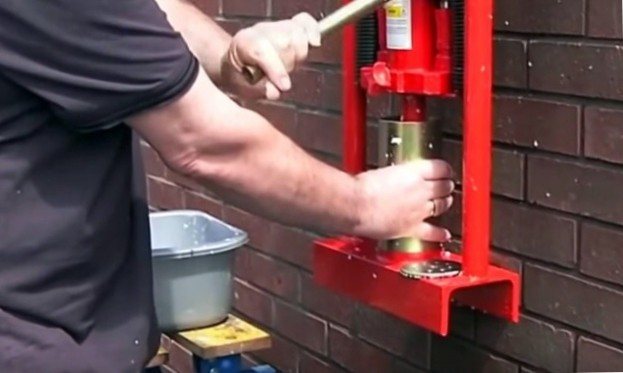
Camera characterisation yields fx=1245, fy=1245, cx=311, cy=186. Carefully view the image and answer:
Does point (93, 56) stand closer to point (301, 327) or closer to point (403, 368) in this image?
point (403, 368)

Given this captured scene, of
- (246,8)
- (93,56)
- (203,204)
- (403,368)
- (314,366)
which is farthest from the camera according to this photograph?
(203,204)

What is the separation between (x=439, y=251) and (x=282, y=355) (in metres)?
0.92

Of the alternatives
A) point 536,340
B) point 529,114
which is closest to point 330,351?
point 536,340

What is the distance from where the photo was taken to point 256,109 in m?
2.82

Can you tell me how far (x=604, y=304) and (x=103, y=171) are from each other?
30.0 inches

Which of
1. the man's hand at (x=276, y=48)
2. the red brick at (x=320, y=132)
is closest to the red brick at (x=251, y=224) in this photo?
the red brick at (x=320, y=132)

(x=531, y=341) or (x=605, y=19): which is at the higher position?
(x=605, y=19)

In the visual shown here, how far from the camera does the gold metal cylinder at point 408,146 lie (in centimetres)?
194

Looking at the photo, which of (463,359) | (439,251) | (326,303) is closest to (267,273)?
(326,303)

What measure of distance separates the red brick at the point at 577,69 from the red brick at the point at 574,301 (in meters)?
0.29

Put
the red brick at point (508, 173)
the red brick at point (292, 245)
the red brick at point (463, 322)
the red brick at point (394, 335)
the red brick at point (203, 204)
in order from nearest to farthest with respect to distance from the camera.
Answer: the red brick at point (508, 173)
the red brick at point (463, 322)
the red brick at point (394, 335)
the red brick at point (292, 245)
the red brick at point (203, 204)

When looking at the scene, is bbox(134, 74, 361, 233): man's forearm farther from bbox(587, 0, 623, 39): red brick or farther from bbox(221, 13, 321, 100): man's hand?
bbox(587, 0, 623, 39): red brick

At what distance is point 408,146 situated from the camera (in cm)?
194

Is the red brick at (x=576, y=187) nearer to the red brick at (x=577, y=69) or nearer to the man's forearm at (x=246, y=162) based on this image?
the red brick at (x=577, y=69)
